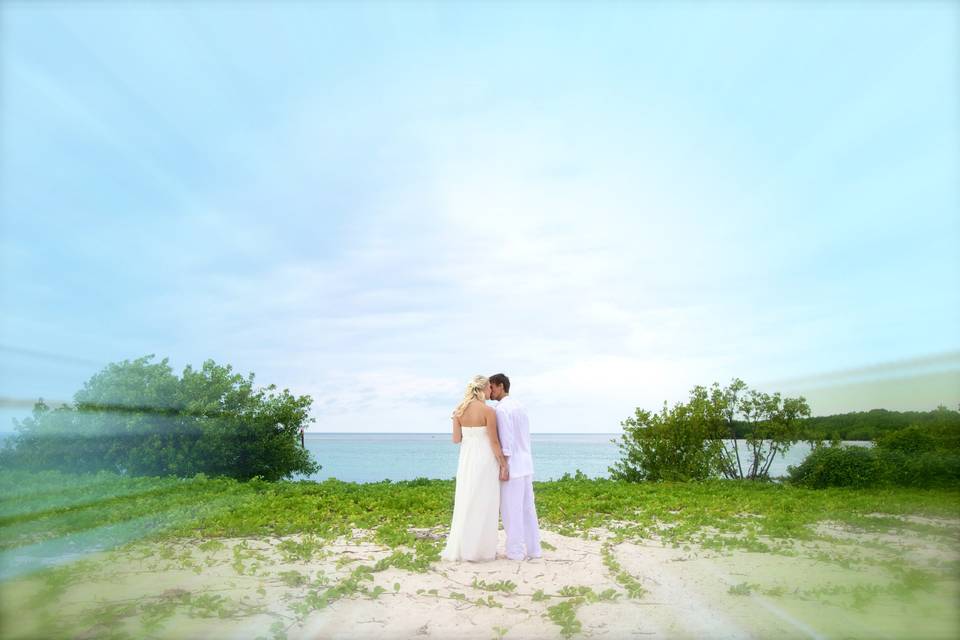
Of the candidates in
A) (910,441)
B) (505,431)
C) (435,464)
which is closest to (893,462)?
(910,441)

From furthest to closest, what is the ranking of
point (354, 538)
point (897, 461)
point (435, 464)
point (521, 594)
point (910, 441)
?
1. point (435, 464)
2. point (897, 461)
3. point (910, 441)
4. point (354, 538)
5. point (521, 594)

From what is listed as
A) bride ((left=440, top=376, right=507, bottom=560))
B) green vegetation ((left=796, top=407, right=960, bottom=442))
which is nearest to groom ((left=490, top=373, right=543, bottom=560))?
bride ((left=440, top=376, right=507, bottom=560))

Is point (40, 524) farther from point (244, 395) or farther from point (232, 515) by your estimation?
point (244, 395)

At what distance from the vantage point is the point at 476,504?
27.0 ft

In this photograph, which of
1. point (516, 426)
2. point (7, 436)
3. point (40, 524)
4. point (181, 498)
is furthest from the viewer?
point (7, 436)

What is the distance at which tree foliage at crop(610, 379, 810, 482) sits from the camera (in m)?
19.3

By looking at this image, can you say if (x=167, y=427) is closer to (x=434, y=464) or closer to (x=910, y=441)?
(x=910, y=441)

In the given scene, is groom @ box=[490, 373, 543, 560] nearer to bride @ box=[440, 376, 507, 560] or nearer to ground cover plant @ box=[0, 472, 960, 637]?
bride @ box=[440, 376, 507, 560]

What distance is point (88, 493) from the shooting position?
42.9 feet

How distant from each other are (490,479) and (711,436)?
43.4 ft

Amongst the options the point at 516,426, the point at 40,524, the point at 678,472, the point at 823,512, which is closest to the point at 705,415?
the point at 678,472

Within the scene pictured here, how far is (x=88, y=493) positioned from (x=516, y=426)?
371 inches

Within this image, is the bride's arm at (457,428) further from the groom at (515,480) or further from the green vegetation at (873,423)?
the green vegetation at (873,423)

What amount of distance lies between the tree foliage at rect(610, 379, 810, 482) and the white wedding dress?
12119 mm
